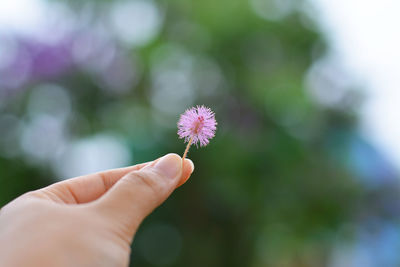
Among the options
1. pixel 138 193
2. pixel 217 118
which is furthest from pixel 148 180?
pixel 217 118

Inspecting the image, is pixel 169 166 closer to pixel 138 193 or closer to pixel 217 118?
pixel 138 193

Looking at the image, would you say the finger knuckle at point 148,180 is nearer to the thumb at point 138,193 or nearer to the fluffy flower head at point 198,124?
the thumb at point 138,193

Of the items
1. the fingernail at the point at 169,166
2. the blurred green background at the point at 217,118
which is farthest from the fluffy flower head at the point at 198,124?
the blurred green background at the point at 217,118

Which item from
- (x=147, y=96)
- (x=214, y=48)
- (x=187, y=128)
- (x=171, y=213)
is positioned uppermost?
(x=214, y=48)

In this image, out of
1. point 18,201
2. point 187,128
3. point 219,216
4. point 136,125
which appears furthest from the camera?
point 219,216

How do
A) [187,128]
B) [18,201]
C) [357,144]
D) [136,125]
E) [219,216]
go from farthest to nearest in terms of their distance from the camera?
[357,144], [219,216], [136,125], [187,128], [18,201]

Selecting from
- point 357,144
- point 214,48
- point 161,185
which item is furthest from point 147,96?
point 161,185

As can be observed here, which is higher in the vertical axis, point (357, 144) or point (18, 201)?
point (357, 144)

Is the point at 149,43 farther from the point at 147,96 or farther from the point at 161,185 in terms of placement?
the point at 161,185
